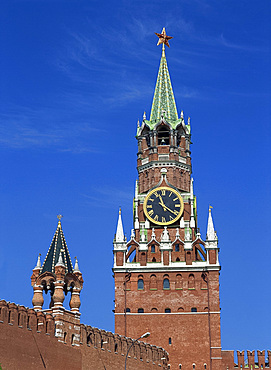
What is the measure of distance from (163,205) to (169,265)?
9.33m

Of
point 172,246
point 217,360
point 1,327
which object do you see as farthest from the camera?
point 172,246

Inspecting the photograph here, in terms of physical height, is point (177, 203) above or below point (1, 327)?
above

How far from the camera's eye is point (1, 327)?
67375 mm

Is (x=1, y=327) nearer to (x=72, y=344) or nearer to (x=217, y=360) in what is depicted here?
(x=72, y=344)

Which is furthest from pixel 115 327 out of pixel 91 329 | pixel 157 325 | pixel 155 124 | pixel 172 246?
pixel 155 124

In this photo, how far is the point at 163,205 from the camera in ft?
365

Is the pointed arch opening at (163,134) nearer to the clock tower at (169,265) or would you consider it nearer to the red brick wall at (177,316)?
the clock tower at (169,265)

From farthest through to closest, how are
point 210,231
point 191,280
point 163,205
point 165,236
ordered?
point 163,205, point 210,231, point 165,236, point 191,280

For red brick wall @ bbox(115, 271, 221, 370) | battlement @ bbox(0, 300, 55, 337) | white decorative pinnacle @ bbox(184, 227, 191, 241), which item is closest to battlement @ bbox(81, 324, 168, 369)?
red brick wall @ bbox(115, 271, 221, 370)

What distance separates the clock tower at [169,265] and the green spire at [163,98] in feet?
5.89

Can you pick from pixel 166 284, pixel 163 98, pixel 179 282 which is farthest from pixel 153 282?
pixel 163 98

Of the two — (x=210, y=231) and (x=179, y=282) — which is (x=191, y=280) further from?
(x=210, y=231)

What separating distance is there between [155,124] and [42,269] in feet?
141

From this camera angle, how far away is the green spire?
119 meters
